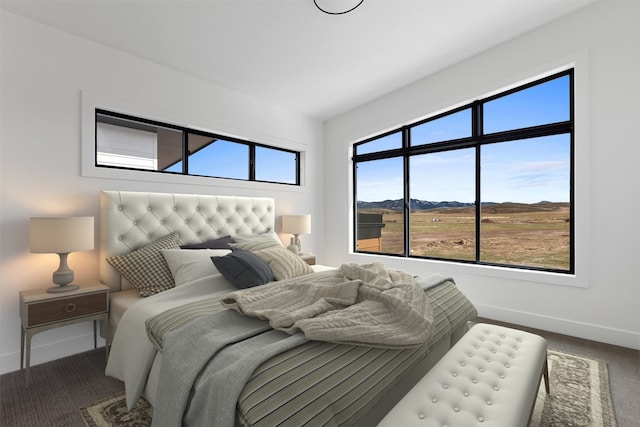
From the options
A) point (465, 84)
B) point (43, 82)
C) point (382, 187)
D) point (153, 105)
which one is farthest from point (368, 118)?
point (43, 82)

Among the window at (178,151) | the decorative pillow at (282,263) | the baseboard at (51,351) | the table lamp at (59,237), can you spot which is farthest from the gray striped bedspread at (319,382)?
the window at (178,151)

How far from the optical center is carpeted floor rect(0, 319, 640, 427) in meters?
1.78

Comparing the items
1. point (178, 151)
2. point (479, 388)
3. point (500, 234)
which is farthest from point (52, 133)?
point (500, 234)

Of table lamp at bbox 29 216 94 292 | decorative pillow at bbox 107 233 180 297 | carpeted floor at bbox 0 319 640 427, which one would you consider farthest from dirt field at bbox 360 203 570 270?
table lamp at bbox 29 216 94 292

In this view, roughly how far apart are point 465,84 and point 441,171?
106 cm

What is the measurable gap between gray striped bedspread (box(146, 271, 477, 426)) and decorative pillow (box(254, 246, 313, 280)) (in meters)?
0.96

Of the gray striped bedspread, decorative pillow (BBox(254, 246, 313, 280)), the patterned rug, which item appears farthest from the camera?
decorative pillow (BBox(254, 246, 313, 280))

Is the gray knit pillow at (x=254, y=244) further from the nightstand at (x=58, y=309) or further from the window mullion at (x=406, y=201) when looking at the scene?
the window mullion at (x=406, y=201)

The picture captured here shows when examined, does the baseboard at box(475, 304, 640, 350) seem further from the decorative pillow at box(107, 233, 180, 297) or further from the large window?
the decorative pillow at box(107, 233, 180, 297)

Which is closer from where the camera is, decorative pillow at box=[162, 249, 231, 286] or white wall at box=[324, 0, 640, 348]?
decorative pillow at box=[162, 249, 231, 286]

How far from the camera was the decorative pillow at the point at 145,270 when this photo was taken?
7.82 feet

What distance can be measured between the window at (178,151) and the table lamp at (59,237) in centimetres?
77

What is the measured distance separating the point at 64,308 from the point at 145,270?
0.55m

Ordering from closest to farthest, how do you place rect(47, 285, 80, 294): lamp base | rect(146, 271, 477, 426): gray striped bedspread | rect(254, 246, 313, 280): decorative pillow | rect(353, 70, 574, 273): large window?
rect(146, 271, 477, 426): gray striped bedspread < rect(47, 285, 80, 294): lamp base < rect(254, 246, 313, 280): decorative pillow < rect(353, 70, 574, 273): large window
